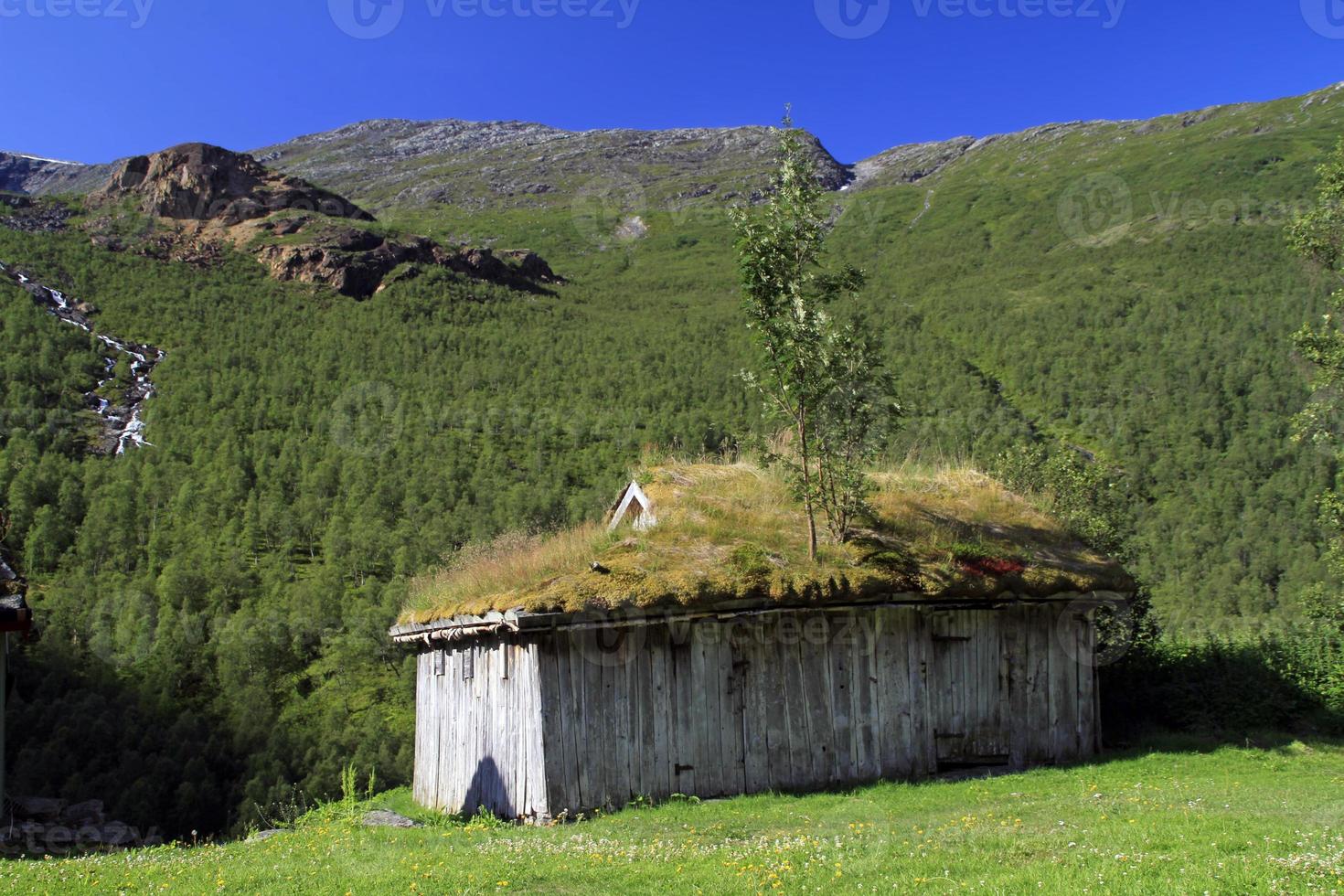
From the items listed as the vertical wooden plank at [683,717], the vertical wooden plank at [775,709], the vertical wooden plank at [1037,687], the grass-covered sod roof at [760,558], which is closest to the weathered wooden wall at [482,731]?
the grass-covered sod roof at [760,558]

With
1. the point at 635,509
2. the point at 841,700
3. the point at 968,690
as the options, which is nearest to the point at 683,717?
the point at 841,700

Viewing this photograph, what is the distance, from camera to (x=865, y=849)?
7.62m

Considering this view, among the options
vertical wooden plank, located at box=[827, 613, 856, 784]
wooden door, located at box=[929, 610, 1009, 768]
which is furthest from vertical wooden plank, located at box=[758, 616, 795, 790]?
wooden door, located at box=[929, 610, 1009, 768]

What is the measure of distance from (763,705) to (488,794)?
4.18m

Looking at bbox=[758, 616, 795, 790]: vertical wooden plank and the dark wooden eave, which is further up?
the dark wooden eave

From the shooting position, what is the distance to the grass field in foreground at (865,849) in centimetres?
634

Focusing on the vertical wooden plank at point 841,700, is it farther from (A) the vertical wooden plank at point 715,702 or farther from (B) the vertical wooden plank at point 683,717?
(B) the vertical wooden plank at point 683,717

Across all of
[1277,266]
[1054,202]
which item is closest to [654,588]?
[1277,266]

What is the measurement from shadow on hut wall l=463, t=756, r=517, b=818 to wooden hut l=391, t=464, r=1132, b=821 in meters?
0.04

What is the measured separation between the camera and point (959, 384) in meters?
77.5

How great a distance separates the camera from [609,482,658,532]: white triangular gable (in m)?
14.5

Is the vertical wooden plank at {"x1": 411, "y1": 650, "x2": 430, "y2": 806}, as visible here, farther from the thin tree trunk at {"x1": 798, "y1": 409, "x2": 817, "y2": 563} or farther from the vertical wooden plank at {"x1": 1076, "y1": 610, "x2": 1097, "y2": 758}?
the vertical wooden plank at {"x1": 1076, "y1": 610, "x2": 1097, "y2": 758}

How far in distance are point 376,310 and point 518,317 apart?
15509 mm

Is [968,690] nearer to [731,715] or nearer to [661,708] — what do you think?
[731,715]
